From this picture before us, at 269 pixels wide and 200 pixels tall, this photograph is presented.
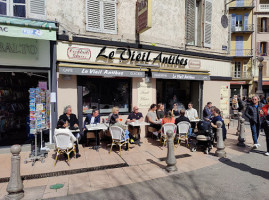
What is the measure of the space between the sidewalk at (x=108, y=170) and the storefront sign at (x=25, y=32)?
3634 millimetres

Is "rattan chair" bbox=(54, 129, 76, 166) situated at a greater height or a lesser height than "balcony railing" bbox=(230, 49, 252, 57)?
lesser

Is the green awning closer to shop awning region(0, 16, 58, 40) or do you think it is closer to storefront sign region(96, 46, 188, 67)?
shop awning region(0, 16, 58, 40)

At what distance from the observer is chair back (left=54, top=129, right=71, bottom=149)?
5.01m

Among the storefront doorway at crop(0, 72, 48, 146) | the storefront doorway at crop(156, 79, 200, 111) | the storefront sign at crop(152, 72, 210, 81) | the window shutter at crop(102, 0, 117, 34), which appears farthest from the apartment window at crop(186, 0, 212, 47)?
the storefront doorway at crop(0, 72, 48, 146)

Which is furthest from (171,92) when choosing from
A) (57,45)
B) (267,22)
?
(267,22)

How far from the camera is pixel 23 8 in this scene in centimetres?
622

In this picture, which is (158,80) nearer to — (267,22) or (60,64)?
(60,64)

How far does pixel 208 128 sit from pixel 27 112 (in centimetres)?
714

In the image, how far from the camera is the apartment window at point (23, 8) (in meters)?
5.93

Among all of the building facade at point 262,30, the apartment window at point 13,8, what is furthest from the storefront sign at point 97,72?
the building facade at point 262,30

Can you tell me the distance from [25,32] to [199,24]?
809 cm

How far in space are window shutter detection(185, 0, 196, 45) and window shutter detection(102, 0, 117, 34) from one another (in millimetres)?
3770

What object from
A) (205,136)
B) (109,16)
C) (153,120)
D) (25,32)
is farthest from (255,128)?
(25,32)

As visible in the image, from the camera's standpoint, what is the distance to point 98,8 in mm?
7258
